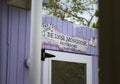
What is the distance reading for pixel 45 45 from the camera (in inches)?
168

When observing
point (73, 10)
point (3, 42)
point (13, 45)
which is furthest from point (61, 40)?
point (73, 10)

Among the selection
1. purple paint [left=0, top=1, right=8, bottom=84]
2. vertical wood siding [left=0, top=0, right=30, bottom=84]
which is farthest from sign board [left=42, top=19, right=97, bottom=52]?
Answer: purple paint [left=0, top=1, right=8, bottom=84]

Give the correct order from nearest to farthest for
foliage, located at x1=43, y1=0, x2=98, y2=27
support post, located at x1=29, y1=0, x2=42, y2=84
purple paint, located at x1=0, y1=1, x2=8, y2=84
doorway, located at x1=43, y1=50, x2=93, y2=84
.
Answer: support post, located at x1=29, y1=0, x2=42, y2=84 < purple paint, located at x1=0, y1=1, x2=8, y2=84 < doorway, located at x1=43, y1=50, x2=93, y2=84 < foliage, located at x1=43, y1=0, x2=98, y2=27

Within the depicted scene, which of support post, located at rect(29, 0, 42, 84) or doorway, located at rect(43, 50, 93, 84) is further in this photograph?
doorway, located at rect(43, 50, 93, 84)

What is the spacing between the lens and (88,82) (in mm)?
5234

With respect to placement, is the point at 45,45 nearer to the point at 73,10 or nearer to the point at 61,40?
the point at 61,40

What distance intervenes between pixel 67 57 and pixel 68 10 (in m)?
6.09

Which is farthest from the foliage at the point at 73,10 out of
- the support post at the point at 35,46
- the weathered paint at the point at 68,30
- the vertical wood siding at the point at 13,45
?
the support post at the point at 35,46

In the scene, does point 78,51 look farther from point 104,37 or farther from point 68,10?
point 68,10

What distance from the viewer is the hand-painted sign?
436 centimetres

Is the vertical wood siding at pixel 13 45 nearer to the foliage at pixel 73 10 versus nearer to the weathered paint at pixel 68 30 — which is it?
the weathered paint at pixel 68 30

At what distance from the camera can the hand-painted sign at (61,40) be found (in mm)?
4355

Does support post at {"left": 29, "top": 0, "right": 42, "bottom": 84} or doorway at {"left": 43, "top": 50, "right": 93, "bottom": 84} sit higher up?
support post at {"left": 29, "top": 0, "right": 42, "bottom": 84}

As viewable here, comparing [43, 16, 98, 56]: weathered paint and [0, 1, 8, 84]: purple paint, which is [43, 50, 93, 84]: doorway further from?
[0, 1, 8, 84]: purple paint
